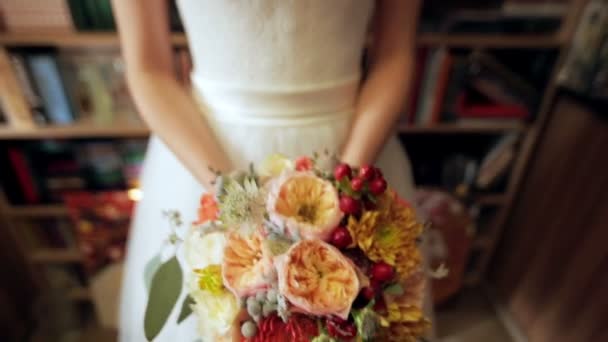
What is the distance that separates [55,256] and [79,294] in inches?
8.0

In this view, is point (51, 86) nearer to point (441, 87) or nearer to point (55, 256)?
point (55, 256)

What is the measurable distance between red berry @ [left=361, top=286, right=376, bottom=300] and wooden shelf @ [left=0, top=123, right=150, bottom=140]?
3.41 feet

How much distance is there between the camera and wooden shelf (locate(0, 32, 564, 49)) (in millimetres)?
1034

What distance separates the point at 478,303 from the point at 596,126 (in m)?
0.92

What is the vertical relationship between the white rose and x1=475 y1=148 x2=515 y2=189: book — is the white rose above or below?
above

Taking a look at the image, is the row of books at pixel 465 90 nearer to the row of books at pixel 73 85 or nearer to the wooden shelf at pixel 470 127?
the wooden shelf at pixel 470 127

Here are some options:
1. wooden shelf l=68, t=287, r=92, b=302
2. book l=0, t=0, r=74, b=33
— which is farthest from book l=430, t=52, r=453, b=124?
wooden shelf l=68, t=287, r=92, b=302

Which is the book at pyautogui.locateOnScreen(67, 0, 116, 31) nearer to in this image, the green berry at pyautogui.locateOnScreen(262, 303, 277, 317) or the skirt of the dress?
the skirt of the dress

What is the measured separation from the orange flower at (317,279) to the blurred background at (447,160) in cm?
87

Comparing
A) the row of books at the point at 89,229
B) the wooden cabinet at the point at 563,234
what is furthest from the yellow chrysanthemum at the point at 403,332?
the row of books at the point at 89,229

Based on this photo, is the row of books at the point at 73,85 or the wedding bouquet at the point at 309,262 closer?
the wedding bouquet at the point at 309,262

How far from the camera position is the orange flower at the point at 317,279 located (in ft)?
1.06

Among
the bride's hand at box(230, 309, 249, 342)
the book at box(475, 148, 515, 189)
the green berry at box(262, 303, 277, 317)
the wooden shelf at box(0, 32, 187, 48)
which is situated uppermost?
the wooden shelf at box(0, 32, 187, 48)

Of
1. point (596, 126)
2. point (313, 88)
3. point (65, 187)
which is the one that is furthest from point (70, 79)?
point (596, 126)
